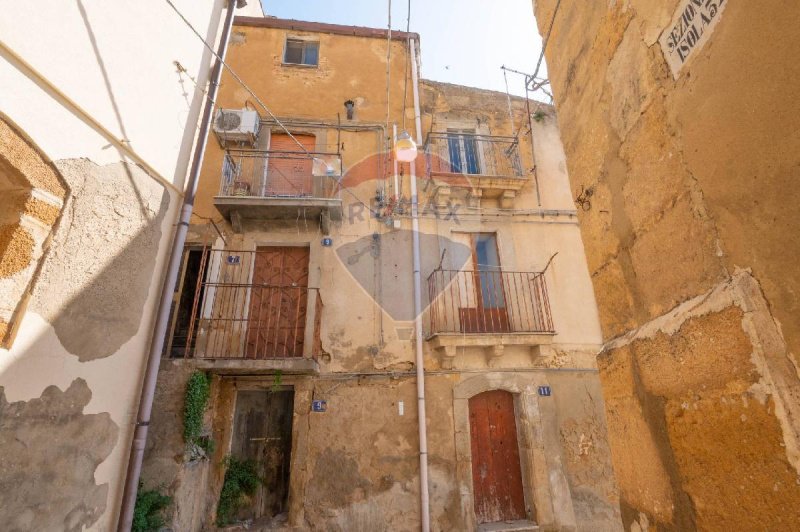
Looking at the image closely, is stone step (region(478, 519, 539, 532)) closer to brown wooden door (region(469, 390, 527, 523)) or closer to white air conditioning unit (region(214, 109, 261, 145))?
brown wooden door (region(469, 390, 527, 523))

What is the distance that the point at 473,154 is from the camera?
9.60 meters

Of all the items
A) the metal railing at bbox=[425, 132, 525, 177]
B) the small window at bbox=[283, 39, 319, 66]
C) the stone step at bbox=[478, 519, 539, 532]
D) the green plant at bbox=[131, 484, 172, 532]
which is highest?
the small window at bbox=[283, 39, 319, 66]

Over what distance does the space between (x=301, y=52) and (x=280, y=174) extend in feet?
12.3

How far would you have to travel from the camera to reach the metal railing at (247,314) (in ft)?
23.0

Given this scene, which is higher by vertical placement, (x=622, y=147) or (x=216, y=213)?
(x=216, y=213)

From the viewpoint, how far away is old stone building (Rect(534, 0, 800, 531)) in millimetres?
919

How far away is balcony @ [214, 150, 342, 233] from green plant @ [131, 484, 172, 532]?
4.65m

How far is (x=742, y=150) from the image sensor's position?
104cm

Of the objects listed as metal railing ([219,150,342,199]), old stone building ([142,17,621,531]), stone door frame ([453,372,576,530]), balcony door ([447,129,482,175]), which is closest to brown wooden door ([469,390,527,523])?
old stone building ([142,17,621,531])

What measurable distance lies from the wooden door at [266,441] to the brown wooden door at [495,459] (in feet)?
11.5

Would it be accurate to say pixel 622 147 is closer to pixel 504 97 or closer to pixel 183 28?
pixel 183 28

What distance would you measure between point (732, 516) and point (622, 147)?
1.29m

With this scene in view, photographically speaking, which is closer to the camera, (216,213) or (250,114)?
(216,213)

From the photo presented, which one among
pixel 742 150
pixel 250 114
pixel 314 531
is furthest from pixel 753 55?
pixel 250 114
